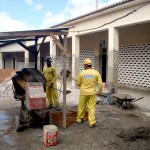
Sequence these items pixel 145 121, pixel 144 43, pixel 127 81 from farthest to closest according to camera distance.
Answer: pixel 127 81 → pixel 144 43 → pixel 145 121

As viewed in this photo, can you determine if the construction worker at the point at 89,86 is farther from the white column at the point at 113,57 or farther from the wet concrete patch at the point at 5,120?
the white column at the point at 113,57

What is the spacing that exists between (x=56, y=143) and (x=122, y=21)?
695cm

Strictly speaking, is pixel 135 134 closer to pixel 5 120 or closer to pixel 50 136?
pixel 50 136

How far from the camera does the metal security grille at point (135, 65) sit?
13953mm

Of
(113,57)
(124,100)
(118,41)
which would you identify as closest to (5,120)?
(124,100)

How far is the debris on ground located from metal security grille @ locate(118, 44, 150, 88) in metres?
7.61

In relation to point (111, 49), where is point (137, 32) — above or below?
above

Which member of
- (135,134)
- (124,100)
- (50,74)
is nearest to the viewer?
(135,134)

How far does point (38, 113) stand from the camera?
23.8 ft

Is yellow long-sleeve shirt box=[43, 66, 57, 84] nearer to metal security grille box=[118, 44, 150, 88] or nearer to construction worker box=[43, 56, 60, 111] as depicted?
construction worker box=[43, 56, 60, 111]

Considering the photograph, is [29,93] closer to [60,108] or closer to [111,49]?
[60,108]

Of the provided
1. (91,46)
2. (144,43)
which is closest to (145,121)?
(144,43)

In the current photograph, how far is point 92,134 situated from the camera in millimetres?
6621

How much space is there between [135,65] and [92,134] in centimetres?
879
